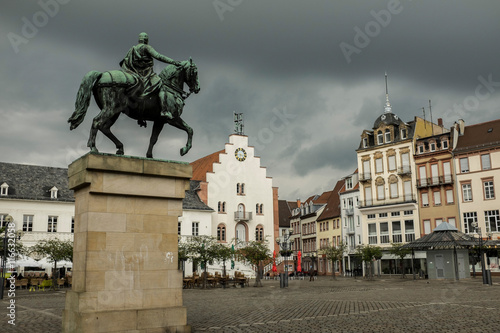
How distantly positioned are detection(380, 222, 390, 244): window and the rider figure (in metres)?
54.9

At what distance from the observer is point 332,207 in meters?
75.8

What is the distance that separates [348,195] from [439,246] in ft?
102

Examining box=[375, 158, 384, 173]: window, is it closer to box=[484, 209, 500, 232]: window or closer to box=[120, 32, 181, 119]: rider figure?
box=[484, 209, 500, 232]: window

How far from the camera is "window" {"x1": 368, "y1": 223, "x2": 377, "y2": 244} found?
2486 inches

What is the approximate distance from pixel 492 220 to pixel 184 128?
48.9m

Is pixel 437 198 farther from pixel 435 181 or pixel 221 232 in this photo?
pixel 221 232

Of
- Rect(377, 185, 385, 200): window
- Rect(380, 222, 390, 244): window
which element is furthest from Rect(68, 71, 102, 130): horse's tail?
Rect(377, 185, 385, 200): window

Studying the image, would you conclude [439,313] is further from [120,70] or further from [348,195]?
[348,195]

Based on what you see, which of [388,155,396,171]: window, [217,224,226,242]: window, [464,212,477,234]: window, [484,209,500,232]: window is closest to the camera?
[484,209,500,232]: window

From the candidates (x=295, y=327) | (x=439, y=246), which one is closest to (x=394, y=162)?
(x=439, y=246)

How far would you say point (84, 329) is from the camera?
9039 mm

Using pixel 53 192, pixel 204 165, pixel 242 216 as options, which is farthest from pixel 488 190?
pixel 53 192

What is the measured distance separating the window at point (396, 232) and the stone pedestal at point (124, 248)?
53906 mm

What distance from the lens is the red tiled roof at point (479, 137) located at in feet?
174
